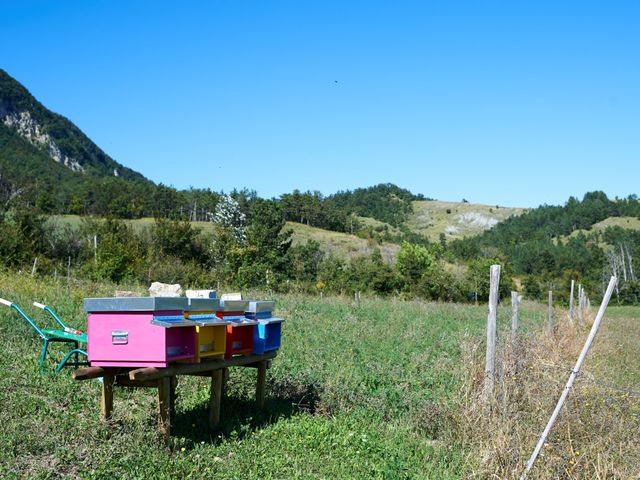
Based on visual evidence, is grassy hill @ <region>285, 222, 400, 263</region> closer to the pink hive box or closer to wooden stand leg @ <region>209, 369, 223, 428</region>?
wooden stand leg @ <region>209, 369, 223, 428</region>

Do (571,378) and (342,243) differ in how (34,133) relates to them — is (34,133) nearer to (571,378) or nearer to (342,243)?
(342,243)

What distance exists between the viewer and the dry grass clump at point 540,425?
19.0 feet

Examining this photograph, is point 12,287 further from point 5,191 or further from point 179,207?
point 179,207

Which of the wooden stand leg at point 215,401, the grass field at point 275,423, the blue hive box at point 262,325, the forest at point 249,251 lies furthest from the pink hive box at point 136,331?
the forest at point 249,251

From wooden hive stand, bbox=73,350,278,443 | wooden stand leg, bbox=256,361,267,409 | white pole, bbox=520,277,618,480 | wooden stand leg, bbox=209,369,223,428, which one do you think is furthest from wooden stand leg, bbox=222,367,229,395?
white pole, bbox=520,277,618,480

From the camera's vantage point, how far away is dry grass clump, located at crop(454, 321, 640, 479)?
5793 millimetres

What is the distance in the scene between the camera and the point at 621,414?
20.9 feet

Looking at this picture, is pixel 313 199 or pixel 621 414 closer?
pixel 621 414

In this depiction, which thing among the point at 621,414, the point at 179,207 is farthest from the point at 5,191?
the point at 621,414

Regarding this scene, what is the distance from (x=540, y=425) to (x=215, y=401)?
355 cm

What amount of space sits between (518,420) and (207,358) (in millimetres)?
3390

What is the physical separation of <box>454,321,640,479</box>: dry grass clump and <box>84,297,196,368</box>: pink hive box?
3196 millimetres

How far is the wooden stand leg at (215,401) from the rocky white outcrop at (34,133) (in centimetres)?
17751

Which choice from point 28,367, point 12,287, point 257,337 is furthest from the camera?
point 12,287
